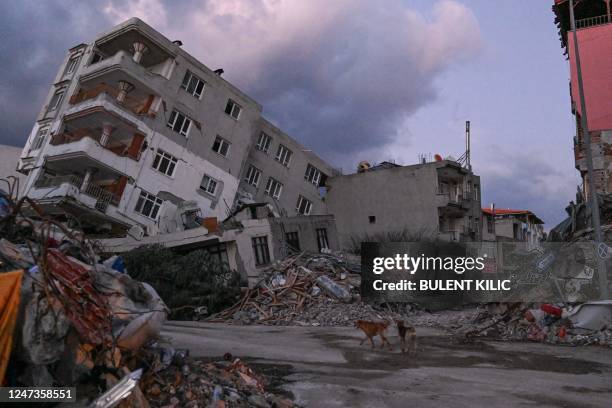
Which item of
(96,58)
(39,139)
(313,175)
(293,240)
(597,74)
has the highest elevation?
(597,74)

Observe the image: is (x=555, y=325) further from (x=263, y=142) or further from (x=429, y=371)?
(x=263, y=142)

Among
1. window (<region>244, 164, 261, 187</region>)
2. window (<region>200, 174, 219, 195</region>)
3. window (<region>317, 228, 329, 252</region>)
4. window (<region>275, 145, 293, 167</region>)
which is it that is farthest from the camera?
window (<region>275, 145, 293, 167</region>)

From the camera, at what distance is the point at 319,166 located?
42094 mm

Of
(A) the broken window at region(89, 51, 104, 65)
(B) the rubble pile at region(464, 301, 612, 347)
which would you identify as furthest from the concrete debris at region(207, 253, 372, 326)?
(A) the broken window at region(89, 51, 104, 65)

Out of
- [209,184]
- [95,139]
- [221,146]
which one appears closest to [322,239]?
[209,184]

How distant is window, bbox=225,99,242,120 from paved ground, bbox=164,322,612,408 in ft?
74.4

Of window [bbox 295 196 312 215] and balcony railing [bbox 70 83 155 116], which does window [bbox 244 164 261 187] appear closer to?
window [bbox 295 196 312 215]

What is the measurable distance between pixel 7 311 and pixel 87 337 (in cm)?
92

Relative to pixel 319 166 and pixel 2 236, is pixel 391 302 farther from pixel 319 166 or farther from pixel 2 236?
pixel 319 166

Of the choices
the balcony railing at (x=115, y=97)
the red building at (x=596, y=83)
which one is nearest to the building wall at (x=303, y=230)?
the balcony railing at (x=115, y=97)

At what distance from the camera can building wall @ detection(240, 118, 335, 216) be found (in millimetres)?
36719

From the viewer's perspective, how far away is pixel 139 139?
96.3ft

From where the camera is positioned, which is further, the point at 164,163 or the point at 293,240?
the point at 164,163

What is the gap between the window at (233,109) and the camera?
112 ft
